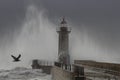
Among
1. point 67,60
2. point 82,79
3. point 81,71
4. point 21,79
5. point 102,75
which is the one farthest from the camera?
point 67,60

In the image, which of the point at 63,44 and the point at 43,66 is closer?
the point at 63,44

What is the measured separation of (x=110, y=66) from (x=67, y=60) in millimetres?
26315

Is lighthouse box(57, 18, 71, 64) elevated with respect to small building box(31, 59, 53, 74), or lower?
elevated

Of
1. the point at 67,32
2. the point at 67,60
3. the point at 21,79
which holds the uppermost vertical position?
the point at 67,32

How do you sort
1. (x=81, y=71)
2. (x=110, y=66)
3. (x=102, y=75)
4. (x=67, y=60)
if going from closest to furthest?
(x=102, y=75) → (x=81, y=71) → (x=110, y=66) → (x=67, y=60)

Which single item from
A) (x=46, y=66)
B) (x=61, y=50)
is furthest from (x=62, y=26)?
(x=46, y=66)

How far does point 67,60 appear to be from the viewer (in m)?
52.9

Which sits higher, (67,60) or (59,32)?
(59,32)

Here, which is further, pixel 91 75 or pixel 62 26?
pixel 62 26

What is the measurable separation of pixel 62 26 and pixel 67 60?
23.0 ft

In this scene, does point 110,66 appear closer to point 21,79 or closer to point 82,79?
point 82,79

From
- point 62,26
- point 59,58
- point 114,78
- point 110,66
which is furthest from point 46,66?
point 114,78

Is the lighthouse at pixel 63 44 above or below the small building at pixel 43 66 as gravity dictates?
above

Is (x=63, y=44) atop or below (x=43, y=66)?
atop
